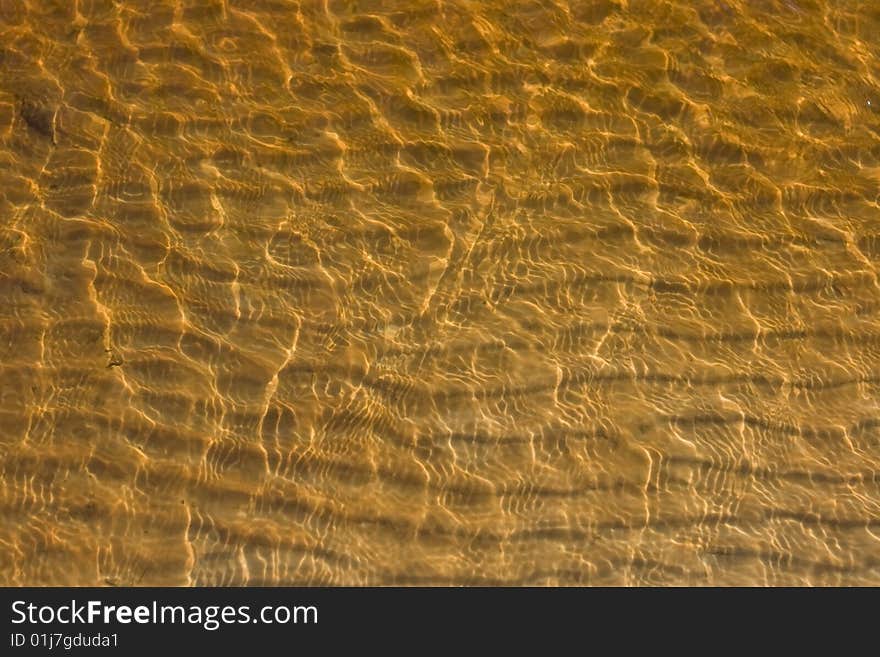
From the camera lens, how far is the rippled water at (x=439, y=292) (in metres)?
2.32

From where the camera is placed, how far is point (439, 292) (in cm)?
259

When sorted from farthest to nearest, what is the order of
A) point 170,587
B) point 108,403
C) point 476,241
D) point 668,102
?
point 668,102
point 476,241
point 108,403
point 170,587

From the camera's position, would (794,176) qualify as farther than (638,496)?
Yes

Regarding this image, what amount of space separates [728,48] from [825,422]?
125 cm

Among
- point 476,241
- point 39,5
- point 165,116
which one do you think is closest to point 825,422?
point 476,241

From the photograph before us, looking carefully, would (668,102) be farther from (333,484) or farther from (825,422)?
(333,484)

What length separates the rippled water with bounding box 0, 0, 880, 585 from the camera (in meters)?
2.32

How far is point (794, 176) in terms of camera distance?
2787mm

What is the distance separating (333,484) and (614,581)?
0.72 metres

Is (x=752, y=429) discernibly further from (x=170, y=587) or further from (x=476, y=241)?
(x=170, y=587)

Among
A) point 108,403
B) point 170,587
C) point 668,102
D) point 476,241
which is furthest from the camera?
point 668,102

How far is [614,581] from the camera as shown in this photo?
2.28 meters

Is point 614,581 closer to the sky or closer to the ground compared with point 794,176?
closer to the ground

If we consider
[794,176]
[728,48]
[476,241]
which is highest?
[728,48]
